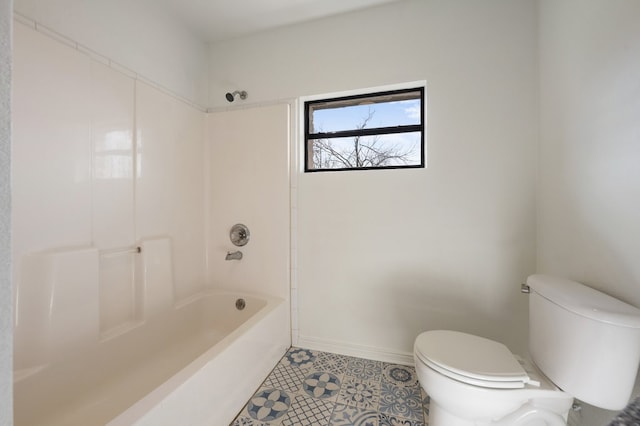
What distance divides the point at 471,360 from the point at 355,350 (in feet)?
3.01

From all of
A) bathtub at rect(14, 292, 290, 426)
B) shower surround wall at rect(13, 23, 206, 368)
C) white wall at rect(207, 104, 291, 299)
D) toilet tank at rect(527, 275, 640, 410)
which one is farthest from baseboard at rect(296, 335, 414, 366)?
shower surround wall at rect(13, 23, 206, 368)

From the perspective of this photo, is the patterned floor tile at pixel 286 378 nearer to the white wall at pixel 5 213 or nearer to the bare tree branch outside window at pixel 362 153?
the white wall at pixel 5 213

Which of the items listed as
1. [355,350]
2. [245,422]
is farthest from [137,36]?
[355,350]

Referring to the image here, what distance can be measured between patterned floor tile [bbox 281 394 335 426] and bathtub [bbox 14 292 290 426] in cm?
28

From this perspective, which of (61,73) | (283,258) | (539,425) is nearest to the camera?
(539,425)

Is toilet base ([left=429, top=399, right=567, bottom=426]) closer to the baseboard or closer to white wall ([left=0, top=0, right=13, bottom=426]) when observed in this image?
the baseboard

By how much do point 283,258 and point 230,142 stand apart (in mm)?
1043

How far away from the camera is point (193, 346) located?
6.07 ft

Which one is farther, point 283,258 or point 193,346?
point 283,258

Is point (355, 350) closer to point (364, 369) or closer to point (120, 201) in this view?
point (364, 369)

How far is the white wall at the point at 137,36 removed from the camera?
126 centimetres

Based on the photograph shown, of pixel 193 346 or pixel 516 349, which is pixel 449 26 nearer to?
pixel 516 349

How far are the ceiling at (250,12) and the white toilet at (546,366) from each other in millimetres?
2006

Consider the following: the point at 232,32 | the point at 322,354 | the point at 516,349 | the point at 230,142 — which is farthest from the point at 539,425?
the point at 232,32
